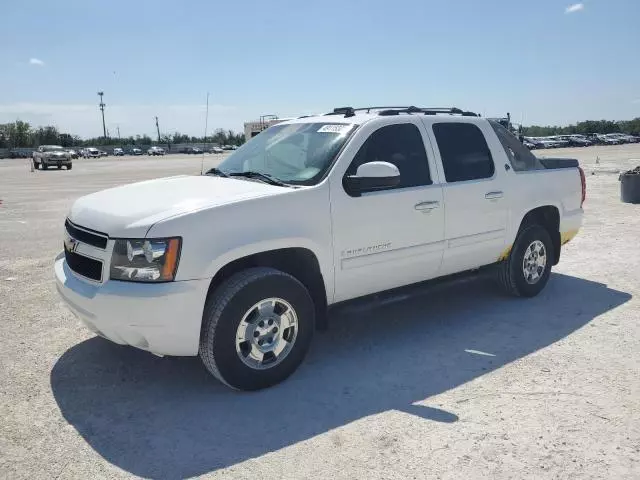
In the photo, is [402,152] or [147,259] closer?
[147,259]

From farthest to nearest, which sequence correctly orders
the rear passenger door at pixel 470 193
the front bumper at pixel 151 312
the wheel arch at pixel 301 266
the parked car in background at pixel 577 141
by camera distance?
the parked car in background at pixel 577 141, the rear passenger door at pixel 470 193, the wheel arch at pixel 301 266, the front bumper at pixel 151 312

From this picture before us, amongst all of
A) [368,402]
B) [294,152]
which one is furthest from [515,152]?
[368,402]

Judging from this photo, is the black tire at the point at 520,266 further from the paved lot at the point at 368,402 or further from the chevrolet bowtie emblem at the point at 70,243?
the chevrolet bowtie emblem at the point at 70,243

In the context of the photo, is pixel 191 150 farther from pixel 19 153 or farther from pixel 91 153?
pixel 19 153

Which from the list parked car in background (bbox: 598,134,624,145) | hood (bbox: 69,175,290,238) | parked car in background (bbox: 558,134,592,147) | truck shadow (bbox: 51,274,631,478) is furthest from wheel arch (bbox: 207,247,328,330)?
parked car in background (bbox: 598,134,624,145)

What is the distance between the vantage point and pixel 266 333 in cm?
368

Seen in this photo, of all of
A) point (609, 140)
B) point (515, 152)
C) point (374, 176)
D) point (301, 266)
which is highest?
point (609, 140)

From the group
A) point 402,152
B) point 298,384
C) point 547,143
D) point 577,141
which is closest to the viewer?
point 298,384

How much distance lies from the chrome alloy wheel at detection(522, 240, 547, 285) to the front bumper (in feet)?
11.6

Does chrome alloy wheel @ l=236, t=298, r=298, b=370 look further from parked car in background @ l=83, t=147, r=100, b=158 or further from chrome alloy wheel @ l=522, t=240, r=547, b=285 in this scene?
parked car in background @ l=83, t=147, r=100, b=158

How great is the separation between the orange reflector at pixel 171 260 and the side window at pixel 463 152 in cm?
247

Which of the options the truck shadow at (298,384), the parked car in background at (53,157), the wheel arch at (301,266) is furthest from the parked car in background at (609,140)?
the wheel arch at (301,266)

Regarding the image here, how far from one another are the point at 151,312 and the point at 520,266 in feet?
12.3

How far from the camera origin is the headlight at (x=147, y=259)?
3.23m
